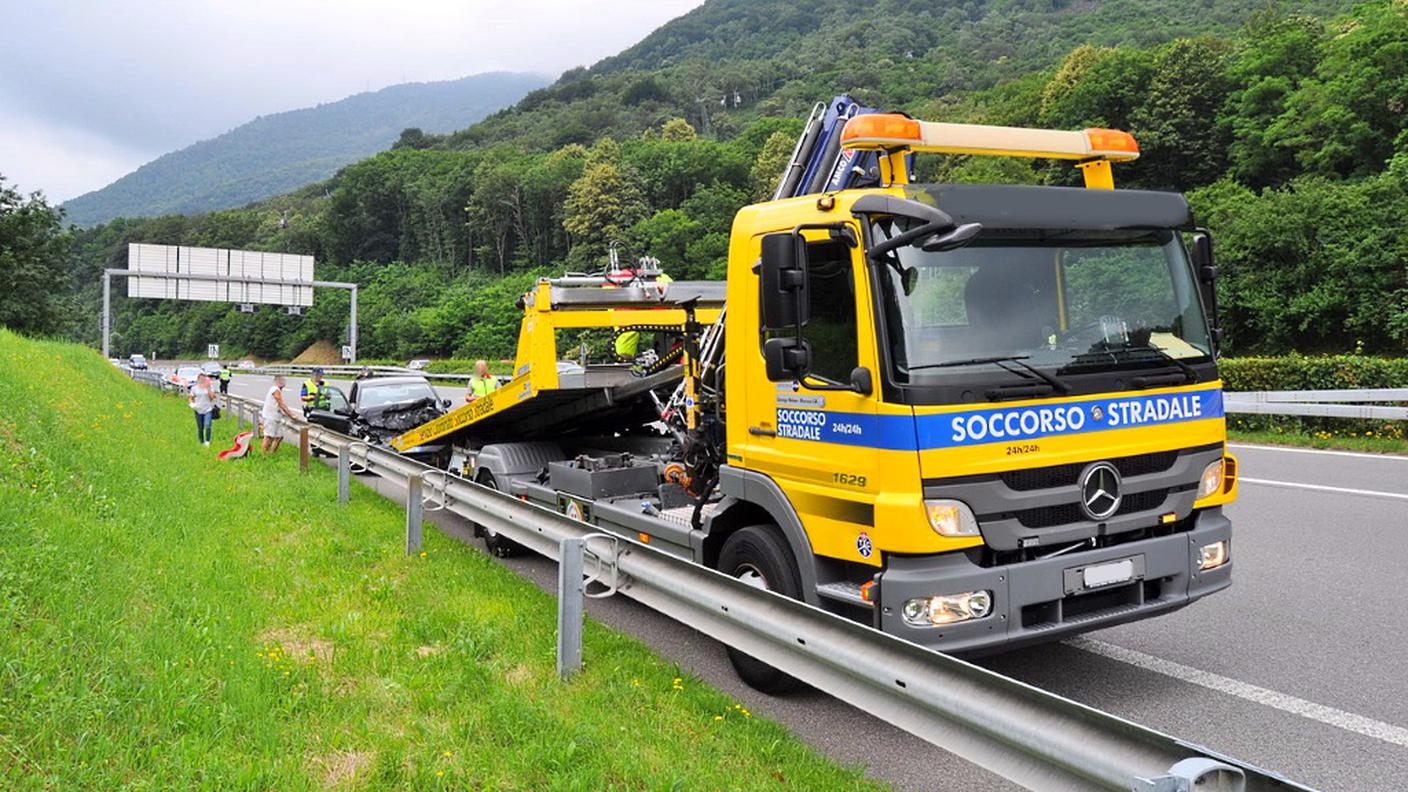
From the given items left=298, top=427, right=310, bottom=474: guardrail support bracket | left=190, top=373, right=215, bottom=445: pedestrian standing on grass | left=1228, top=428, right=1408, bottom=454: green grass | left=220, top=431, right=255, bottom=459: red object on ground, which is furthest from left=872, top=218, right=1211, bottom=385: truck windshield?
left=190, top=373, right=215, bottom=445: pedestrian standing on grass

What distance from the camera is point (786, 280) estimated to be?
4.41 metres

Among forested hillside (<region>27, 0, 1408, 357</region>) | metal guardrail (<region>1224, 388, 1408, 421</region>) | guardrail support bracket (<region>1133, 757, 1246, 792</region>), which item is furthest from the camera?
forested hillside (<region>27, 0, 1408, 357</region>)

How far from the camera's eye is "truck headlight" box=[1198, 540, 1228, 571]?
187 inches

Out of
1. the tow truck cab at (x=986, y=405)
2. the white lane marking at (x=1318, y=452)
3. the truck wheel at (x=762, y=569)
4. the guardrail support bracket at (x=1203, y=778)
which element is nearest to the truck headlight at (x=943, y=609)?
the tow truck cab at (x=986, y=405)

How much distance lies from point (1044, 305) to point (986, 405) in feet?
2.38

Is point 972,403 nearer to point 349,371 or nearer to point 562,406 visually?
point 562,406

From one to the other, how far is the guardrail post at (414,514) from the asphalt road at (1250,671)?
98cm

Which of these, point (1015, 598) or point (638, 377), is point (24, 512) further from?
point (1015, 598)

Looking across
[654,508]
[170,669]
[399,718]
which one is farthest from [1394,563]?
[170,669]

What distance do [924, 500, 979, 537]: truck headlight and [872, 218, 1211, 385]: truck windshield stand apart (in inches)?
21.6

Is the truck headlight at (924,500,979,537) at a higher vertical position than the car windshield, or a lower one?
higher

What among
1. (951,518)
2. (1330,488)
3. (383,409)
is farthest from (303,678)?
(383,409)

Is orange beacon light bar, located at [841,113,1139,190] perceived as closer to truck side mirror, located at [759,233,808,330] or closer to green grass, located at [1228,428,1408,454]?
truck side mirror, located at [759,233,808,330]

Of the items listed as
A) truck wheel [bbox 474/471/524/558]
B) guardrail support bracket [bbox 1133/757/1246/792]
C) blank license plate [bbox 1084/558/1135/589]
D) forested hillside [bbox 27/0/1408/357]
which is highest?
forested hillside [bbox 27/0/1408/357]
